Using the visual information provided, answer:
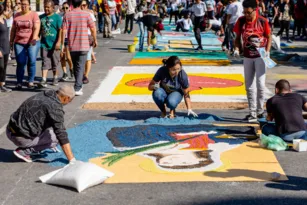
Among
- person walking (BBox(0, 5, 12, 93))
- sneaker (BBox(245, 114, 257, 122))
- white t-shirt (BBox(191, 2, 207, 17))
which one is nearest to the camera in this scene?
sneaker (BBox(245, 114, 257, 122))

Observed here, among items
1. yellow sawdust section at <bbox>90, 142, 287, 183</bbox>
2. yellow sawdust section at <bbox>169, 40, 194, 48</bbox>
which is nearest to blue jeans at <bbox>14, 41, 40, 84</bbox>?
yellow sawdust section at <bbox>90, 142, 287, 183</bbox>

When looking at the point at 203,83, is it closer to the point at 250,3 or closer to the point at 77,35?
the point at 77,35

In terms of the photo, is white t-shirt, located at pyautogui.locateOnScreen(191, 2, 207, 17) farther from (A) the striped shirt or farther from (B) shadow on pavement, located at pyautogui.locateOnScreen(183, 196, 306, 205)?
(B) shadow on pavement, located at pyautogui.locateOnScreen(183, 196, 306, 205)

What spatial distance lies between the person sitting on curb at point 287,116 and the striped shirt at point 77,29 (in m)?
4.87

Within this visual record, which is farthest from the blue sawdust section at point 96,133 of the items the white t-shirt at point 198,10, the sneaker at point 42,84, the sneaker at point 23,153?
the white t-shirt at point 198,10

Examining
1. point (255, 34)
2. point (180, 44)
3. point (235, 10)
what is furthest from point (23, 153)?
point (180, 44)

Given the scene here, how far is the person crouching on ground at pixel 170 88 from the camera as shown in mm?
9672

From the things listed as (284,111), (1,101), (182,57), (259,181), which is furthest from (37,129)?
(182,57)

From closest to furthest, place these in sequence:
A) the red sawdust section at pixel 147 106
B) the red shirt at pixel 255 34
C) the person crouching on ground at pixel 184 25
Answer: the red shirt at pixel 255 34, the red sawdust section at pixel 147 106, the person crouching on ground at pixel 184 25

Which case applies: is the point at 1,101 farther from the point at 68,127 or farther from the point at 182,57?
the point at 182,57

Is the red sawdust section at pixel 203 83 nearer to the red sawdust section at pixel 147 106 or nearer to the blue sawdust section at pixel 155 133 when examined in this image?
the red sawdust section at pixel 147 106

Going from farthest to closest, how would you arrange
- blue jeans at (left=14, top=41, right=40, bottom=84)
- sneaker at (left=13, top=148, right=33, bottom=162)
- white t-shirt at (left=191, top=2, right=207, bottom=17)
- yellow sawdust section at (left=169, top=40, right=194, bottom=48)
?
yellow sawdust section at (left=169, top=40, right=194, bottom=48) → white t-shirt at (left=191, top=2, right=207, bottom=17) → blue jeans at (left=14, top=41, right=40, bottom=84) → sneaker at (left=13, top=148, right=33, bottom=162)

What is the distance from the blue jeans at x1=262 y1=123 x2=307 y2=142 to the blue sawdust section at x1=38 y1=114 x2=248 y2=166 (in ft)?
3.50

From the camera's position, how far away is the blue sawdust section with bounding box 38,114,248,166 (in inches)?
299
